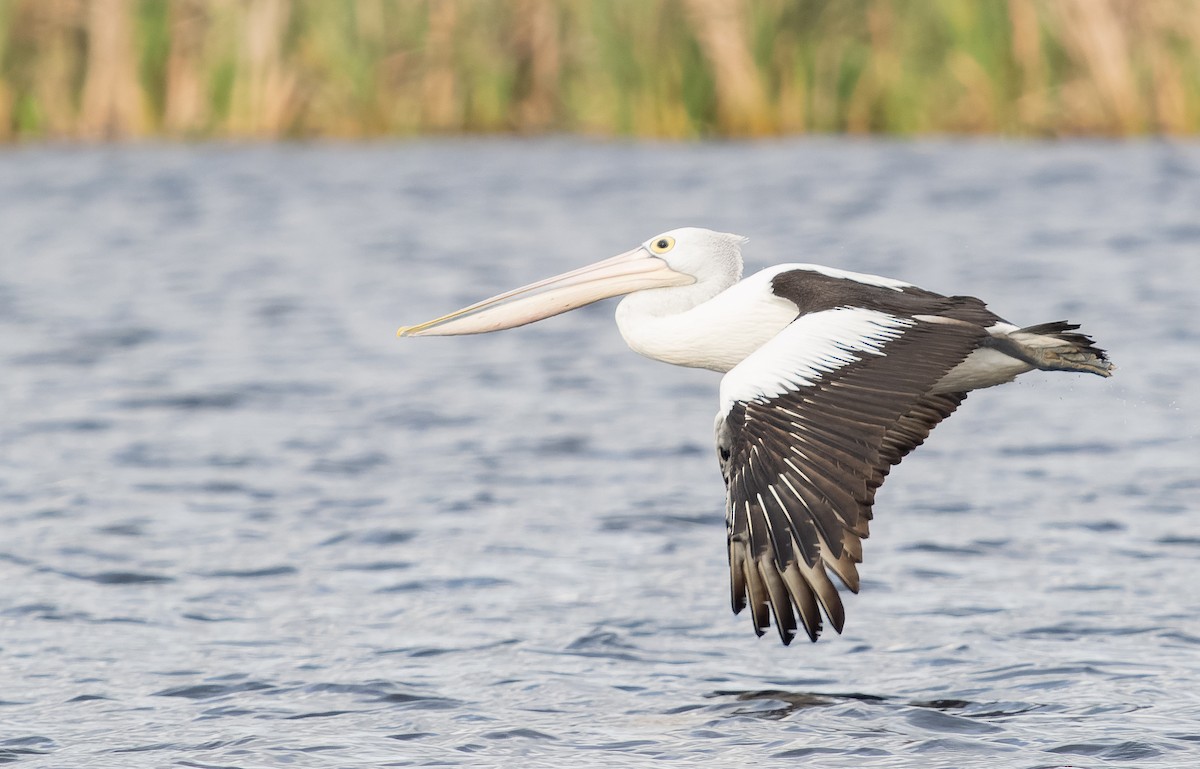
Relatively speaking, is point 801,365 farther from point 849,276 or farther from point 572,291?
point 572,291

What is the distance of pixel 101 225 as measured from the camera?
19.4 metres

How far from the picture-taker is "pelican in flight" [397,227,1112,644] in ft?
16.9

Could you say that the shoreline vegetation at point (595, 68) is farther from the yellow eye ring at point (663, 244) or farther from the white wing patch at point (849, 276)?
the white wing patch at point (849, 276)

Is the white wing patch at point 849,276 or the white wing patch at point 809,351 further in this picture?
the white wing patch at point 849,276

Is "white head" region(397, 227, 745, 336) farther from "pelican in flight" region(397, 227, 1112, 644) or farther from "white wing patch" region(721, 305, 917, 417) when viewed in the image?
"white wing patch" region(721, 305, 917, 417)

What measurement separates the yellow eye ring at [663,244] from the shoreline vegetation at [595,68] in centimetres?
1184

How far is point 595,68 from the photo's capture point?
19.7 metres

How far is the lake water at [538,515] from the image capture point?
6.07 meters

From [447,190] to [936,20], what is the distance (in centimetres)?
554

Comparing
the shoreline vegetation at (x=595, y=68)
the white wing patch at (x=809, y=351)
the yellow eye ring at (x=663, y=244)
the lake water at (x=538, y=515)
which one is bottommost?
the lake water at (x=538, y=515)

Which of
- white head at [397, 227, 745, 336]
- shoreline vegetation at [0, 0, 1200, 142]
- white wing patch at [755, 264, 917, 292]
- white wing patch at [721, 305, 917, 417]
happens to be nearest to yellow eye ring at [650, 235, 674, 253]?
white head at [397, 227, 745, 336]

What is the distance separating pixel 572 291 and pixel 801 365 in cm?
135

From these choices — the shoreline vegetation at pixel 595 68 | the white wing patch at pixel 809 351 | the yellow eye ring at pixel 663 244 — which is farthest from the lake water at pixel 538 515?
the yellow eye ring at pixel 663 244

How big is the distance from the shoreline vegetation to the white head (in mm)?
11835
